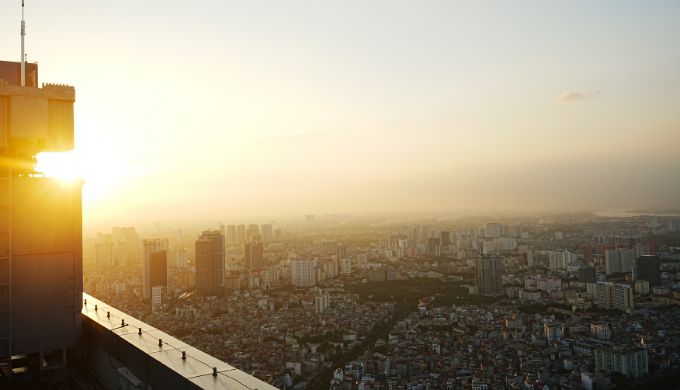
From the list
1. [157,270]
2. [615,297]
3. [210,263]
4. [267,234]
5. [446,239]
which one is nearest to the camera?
[615,297]

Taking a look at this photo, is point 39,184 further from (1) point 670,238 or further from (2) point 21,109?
(1) point 670,238

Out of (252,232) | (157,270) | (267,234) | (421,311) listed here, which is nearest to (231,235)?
(252,232)

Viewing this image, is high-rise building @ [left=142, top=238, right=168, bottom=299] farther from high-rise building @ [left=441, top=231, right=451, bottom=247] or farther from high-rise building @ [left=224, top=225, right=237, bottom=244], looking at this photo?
high-rise building @ [left=441, top=231, right=451, bottom=247]

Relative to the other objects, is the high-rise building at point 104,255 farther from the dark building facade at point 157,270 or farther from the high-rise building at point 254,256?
the high-rise building at point 254,256

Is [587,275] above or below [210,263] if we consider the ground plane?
below

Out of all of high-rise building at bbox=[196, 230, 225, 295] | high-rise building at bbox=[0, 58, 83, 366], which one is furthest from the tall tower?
high-rise building at bbox=[196, 230, 225, 295]

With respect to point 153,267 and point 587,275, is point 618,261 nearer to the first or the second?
point 587,275

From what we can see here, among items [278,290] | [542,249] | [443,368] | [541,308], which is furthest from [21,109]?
[542,249]
